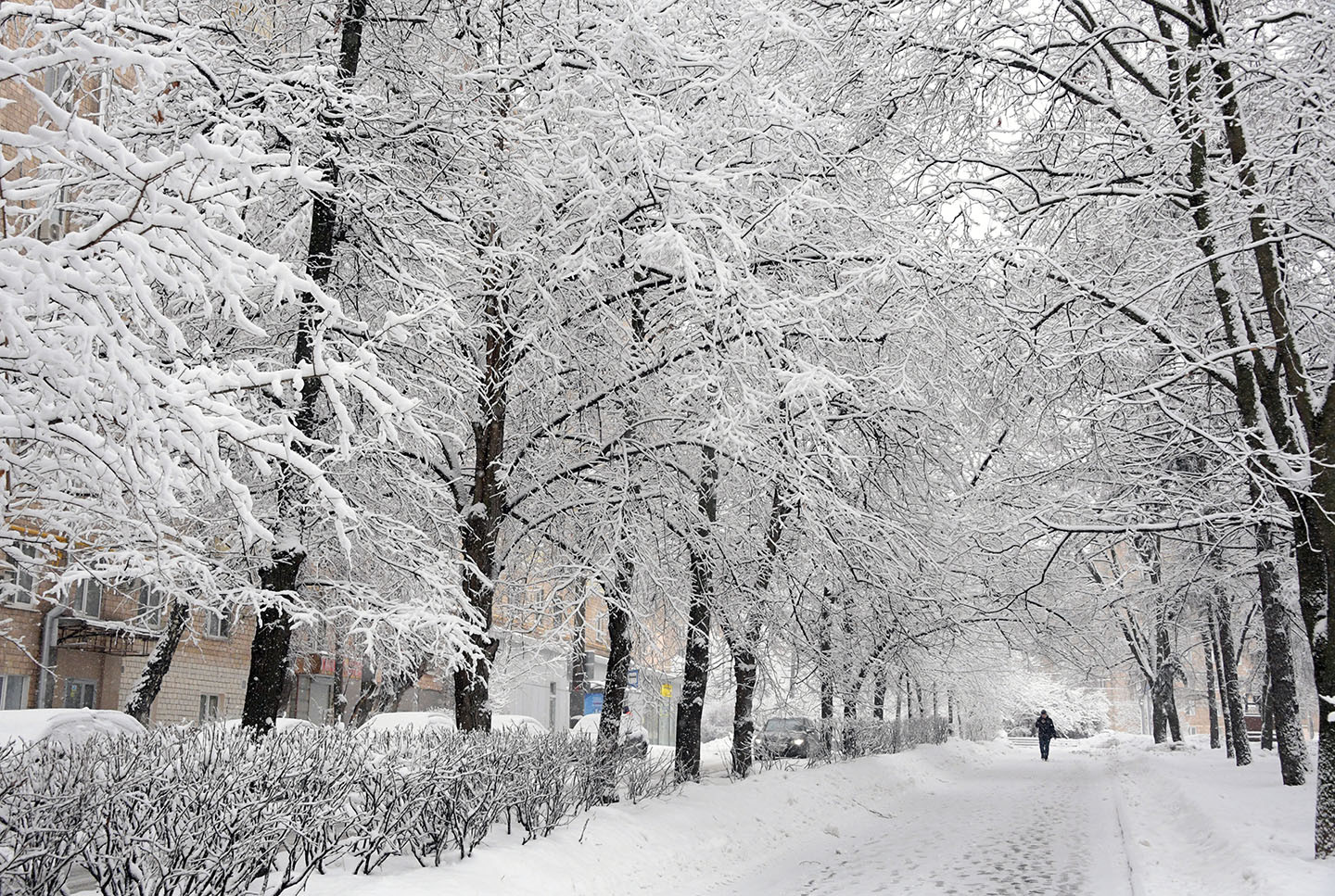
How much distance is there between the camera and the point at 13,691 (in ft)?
78.9

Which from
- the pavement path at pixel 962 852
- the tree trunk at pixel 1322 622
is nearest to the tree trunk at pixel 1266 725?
the pavement path at pixel 962 852

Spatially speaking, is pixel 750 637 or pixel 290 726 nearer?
pixel 290 726

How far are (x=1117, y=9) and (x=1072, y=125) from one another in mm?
1355

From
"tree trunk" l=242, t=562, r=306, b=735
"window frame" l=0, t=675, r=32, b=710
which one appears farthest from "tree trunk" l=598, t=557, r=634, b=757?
"window frame" l=0, t=675, r=32, b=710

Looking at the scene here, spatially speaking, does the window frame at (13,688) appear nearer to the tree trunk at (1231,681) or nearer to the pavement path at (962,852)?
the pavement path at (962,852)

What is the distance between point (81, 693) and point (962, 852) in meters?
24.8

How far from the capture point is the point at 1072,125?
12430mm

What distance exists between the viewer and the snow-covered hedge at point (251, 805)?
223 inches

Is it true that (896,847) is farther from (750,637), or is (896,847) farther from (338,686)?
(338,686)

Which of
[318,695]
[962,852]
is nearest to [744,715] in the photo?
[962,852]

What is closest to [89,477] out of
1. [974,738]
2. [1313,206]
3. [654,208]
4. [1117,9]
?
[654,208]

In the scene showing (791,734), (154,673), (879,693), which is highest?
(154,673)

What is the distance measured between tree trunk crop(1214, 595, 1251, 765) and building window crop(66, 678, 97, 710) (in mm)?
28814

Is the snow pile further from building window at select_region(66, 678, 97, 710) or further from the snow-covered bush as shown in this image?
building window at select_region(66, 678, 97, 710)
